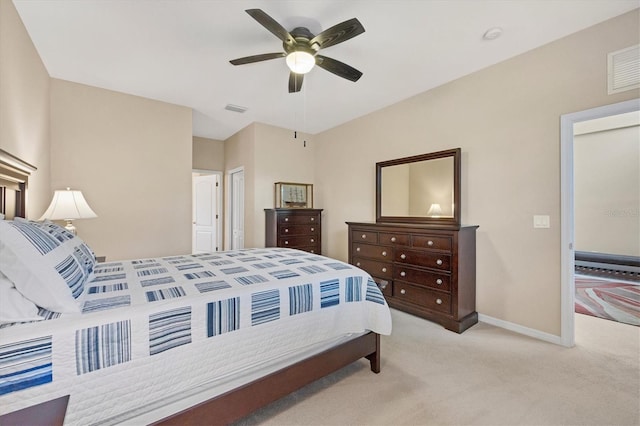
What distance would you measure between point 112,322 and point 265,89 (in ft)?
10.1

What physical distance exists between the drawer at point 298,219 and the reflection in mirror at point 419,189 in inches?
54.5

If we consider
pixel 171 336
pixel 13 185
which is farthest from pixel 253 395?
pixel 13 185

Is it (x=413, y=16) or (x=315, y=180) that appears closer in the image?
(x=413, y=16)

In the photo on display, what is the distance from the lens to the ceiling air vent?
2064 millimetres

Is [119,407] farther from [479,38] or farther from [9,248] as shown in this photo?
[479,38]

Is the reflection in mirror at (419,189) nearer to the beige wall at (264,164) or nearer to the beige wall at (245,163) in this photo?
the beige wall at (264,164)

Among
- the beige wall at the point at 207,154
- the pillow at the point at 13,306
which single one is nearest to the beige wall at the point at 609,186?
the beige wall at the point at 207,154

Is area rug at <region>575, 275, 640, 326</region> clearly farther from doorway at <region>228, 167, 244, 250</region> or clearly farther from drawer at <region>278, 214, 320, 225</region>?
doorway at <region>228, 167, 244, 250</region>

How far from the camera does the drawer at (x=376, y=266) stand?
329cm

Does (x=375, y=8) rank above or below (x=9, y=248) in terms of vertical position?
above

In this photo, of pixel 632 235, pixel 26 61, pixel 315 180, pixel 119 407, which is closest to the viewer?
pixel 119 407

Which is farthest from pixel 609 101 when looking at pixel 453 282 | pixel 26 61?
pixel 26 61

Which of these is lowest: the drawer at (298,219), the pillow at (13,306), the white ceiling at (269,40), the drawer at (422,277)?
the drawer at (422,277)

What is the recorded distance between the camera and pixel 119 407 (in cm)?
109
